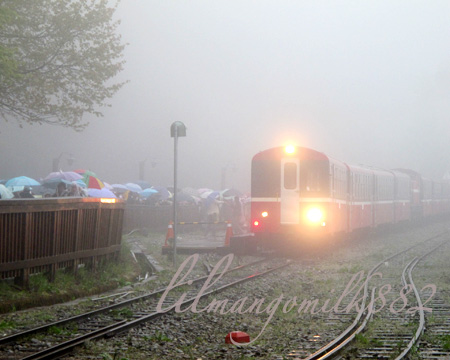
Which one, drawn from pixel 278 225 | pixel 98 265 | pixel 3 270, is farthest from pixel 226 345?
pixel 278 225

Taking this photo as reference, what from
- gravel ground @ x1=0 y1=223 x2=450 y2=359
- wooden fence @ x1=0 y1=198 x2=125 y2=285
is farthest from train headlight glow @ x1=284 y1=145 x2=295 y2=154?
wooden fence @ x1=0 y1=198 x2=125 y2=285

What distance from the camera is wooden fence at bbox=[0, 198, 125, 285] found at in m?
9.71

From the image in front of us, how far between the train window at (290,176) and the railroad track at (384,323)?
5.00m

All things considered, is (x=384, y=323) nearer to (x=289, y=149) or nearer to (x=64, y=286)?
(x=64, y=286)

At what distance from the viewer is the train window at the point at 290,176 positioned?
61.5ft

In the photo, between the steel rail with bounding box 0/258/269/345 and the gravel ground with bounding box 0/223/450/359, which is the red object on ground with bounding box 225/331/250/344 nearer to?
the gravel ground with bounding box 0/223/450/359

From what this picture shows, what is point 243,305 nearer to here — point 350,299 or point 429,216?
point 350,299

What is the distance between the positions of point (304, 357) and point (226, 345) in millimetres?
965

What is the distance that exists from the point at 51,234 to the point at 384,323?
5.54 metres

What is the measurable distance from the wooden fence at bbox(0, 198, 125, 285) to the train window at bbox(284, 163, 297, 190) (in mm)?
6632

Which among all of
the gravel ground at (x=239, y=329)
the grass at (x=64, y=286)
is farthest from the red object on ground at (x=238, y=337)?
the grass at (x=64, y=286)

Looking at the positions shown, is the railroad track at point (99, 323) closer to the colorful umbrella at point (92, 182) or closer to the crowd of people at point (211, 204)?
the colorful umbrella at point (92, 182)

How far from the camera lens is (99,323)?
8320 millimetres

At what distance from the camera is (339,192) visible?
792 inches
